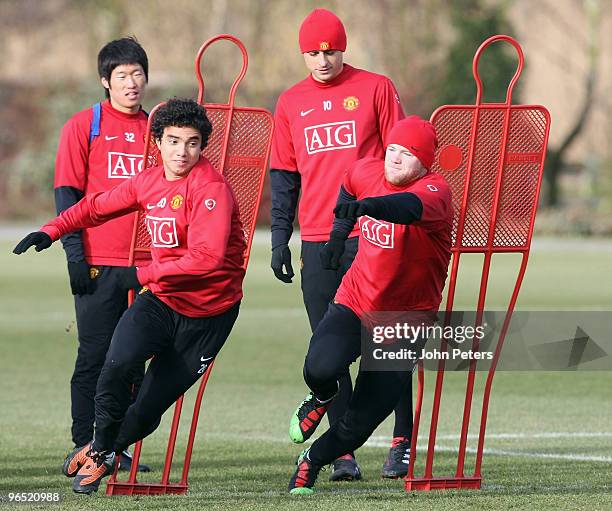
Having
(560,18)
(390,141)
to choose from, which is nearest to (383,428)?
(390,141)

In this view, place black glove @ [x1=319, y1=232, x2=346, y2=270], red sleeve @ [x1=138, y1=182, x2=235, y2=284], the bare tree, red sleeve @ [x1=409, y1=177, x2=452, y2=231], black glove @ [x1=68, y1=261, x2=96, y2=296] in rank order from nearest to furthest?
red sleeve @ [x1=409, y1=177, x2=452, y2=231]
red sleeve @ [x1=138, y1=182, x2=235, y2=284]
black glove @ [x1=319, y1=232, x2=346, y2=270]
black glove @ [x1=68, y1=261, x2=96, y2=296]
the bare tree

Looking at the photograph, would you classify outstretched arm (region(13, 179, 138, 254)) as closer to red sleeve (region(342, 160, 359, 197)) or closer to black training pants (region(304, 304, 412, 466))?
red sleeve (region(342, 160, 359, 197))

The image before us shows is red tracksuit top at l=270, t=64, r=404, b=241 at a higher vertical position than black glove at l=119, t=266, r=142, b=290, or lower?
higher

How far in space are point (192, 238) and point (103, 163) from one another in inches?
67.4

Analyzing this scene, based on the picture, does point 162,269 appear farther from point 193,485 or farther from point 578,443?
point 578,443

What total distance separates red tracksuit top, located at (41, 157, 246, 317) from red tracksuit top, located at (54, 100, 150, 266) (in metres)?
1.19

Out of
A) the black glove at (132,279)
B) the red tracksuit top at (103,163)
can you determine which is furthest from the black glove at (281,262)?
the red tracksuit top at (103,163)

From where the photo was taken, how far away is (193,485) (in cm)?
746

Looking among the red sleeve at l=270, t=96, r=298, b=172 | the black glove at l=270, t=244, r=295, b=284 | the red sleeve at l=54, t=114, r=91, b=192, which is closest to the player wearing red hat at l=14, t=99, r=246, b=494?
the black glove at l=270, t=244, r=295, b=284

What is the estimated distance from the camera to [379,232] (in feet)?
22.0

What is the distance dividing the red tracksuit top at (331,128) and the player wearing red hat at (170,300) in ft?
2.95

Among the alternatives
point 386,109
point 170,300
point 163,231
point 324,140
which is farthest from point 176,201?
point 386,109

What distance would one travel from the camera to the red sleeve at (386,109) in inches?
301

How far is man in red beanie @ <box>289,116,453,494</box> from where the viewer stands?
6.69 m
